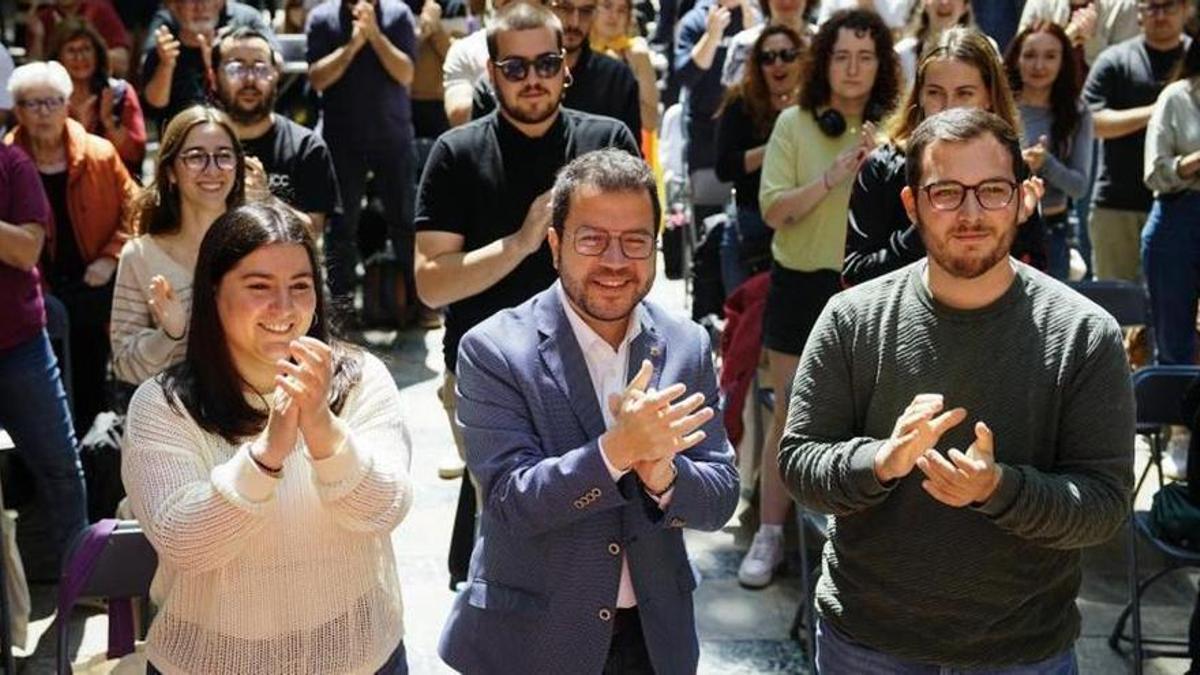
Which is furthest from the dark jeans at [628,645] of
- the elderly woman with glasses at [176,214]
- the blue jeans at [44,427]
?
the blue jeans at [44,427]

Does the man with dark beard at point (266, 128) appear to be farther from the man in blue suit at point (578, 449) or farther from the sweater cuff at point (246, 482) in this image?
the sweater cuff at point (246, 482)

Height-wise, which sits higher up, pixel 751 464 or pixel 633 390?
pixel 633 390

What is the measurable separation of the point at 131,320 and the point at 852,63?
2.47 m

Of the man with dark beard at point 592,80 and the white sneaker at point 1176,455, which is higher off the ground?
the man with dark beard at point 592,80

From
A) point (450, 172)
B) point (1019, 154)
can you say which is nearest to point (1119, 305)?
point (450, 172)

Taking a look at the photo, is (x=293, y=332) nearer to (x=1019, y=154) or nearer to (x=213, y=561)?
(x=213, y=561)

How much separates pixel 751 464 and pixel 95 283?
2565 mm

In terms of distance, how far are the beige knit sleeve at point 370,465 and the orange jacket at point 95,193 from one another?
10.9ft

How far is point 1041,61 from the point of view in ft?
22.2

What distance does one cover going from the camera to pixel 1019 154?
328 cm

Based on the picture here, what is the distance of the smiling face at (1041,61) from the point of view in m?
6.75

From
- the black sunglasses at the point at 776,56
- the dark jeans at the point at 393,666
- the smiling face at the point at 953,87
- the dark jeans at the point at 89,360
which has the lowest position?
the dark jeans at the point at 89,360

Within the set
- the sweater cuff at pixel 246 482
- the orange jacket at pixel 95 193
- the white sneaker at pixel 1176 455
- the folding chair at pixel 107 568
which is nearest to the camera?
the sweater cuff at pixel 246 482

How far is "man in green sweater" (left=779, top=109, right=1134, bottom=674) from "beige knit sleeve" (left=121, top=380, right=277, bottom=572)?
1.02 metres
